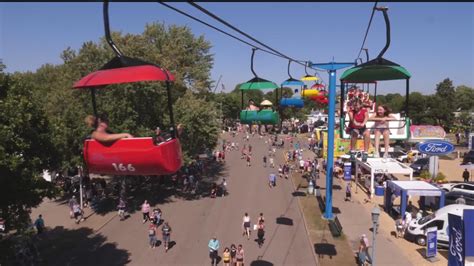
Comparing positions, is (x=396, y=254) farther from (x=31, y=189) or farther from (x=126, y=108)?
(x=126, y=108)

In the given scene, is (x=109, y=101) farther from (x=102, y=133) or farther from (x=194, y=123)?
(x=102, y=133)

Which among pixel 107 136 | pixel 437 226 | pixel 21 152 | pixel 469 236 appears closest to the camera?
pixel 107 136

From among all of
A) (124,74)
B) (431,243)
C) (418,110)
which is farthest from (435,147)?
(418,110)

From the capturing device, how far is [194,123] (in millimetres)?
28031

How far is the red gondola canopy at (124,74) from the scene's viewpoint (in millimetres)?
5871

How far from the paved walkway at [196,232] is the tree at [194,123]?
155 inches

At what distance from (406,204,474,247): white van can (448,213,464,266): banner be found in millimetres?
4025

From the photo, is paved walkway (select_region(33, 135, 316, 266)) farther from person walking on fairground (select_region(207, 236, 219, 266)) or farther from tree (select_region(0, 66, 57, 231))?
tree (select_region(0, 66, 57, 231))

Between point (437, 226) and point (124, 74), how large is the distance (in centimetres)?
1837

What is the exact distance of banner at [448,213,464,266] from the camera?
1435cm

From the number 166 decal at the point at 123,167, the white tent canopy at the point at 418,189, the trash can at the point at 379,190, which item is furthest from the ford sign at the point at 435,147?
the number 166 decal at the point at 123,167

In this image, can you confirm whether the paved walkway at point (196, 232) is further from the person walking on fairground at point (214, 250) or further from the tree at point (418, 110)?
the tree at point (418, 110)

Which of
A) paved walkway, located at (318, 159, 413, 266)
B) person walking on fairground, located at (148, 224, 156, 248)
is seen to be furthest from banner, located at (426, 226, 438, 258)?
person walking on fairground, located at (148, 224, 156, 248)

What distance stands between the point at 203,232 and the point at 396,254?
30.3ft
